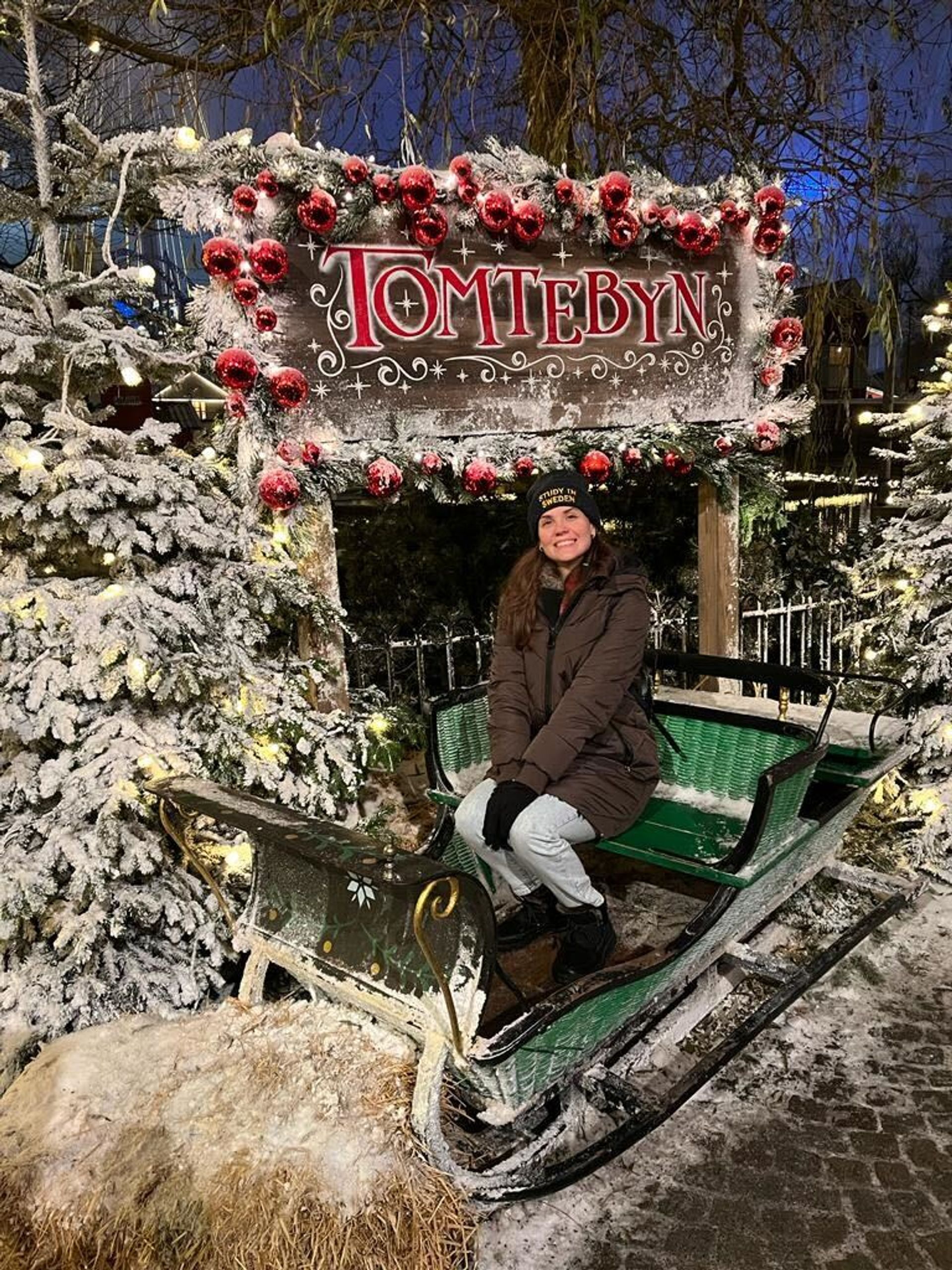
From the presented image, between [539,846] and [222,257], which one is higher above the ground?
[222,257]

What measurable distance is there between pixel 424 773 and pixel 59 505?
11.7ft

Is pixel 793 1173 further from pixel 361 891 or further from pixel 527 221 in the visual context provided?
pixel 527 221

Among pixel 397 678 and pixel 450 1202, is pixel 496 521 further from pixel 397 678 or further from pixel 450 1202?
pixel 450 1202

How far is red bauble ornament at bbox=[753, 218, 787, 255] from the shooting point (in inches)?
205

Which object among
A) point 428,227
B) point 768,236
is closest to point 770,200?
point 768,236

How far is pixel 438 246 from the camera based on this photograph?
411 cm

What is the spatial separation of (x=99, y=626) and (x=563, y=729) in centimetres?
Result: 178

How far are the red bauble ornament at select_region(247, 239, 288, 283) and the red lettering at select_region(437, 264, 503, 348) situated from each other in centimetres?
83

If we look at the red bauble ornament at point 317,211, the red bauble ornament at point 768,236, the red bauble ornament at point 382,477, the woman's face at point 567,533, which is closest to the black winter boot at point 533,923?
the woman's face at point 567,533

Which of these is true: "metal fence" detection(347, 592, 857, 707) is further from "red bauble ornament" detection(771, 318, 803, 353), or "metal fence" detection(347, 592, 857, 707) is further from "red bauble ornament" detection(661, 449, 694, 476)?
"red bauble ornament" detection(771, 318, 803, 353)

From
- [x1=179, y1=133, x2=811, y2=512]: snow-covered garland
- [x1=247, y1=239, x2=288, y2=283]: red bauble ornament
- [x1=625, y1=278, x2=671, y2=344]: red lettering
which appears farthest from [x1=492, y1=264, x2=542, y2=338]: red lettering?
[x1=247, y1=239, x2=288, y2=283]: red bauble ornament

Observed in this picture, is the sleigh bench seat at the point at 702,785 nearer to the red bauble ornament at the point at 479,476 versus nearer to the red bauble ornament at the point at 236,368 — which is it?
the red bauble ornament at the point at 479,476

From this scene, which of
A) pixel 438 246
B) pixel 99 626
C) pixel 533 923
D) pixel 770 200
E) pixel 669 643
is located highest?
pixel 770 200

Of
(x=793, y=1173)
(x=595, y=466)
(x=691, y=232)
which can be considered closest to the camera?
(x=793, y=1173)
